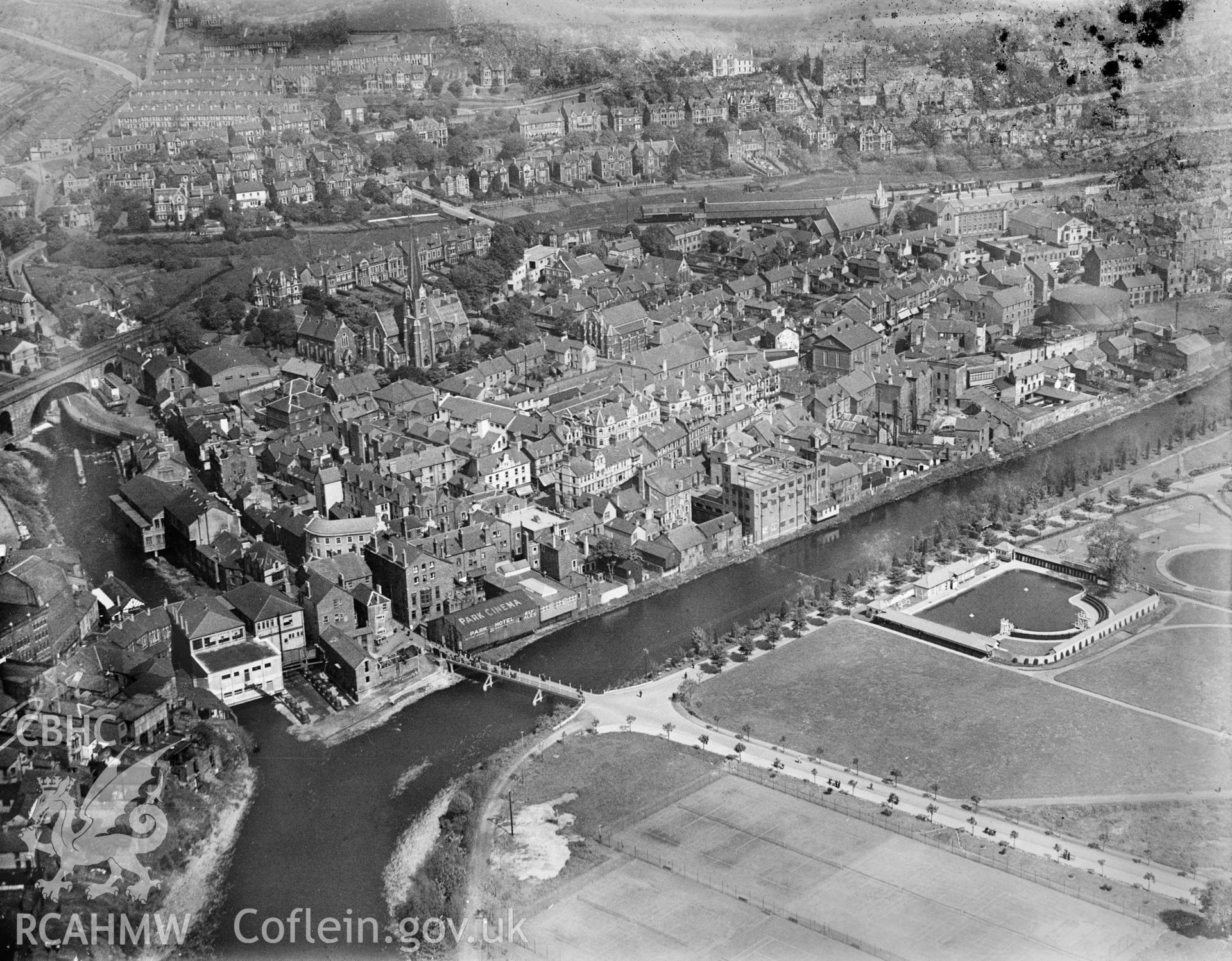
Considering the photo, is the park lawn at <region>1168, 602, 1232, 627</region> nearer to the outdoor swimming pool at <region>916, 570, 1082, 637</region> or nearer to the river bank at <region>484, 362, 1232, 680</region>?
the outdoor swimming pool at <region>916, 570, 1082, 637</region>

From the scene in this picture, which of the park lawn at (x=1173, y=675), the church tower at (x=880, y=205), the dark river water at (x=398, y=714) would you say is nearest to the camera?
the dark river water at (x=398, y=714)

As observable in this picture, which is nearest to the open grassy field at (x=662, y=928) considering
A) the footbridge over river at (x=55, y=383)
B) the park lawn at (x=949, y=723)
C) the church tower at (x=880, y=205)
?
the park lawn at (x=949, y=723)

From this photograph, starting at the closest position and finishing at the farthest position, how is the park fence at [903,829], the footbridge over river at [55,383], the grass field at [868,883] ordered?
the grass field at [868,883] < the park fence at [903,829] < the footbridge over river at [55,383]

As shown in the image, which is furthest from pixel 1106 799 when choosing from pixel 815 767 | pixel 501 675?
pixel 501 675

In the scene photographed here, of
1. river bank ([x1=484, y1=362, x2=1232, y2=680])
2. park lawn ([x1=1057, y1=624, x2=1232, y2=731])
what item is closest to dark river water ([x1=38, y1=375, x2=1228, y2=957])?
river bank ([x1=484, y1=362, x2=1232, y2=680])

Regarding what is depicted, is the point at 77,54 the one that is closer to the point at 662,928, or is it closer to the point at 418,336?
the point at 418,336

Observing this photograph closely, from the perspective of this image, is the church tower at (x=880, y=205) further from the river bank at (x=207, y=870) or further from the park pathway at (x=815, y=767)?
the river bank at (x=207, y=870)
